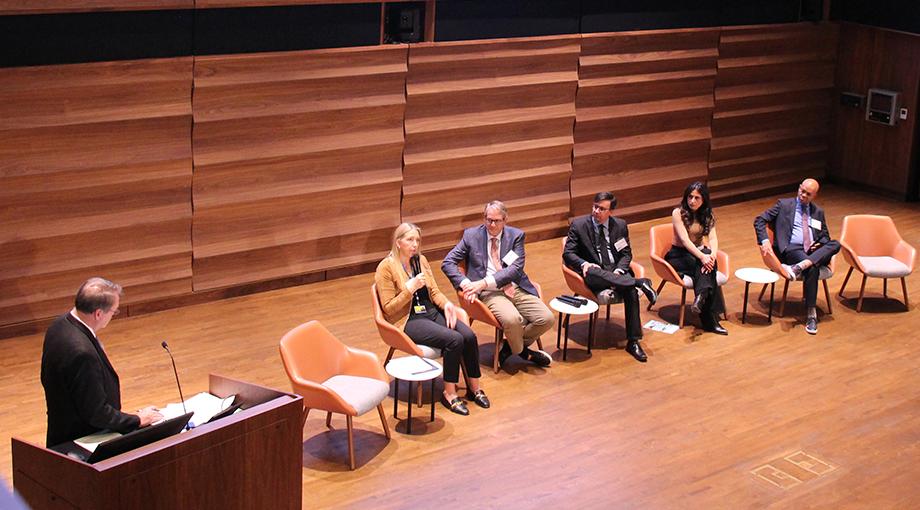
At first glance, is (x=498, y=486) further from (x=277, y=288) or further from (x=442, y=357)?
(x=277, y=288)

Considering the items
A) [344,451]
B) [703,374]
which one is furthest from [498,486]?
[703,374]

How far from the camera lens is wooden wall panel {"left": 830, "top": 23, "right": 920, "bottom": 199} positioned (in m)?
13.1

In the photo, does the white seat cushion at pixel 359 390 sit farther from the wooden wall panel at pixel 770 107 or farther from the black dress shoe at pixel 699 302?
the wooden wall panel at pixel 770 107

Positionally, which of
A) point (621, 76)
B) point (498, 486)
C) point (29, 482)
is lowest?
point (498, 486)

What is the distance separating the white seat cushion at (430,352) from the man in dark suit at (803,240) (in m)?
3.27

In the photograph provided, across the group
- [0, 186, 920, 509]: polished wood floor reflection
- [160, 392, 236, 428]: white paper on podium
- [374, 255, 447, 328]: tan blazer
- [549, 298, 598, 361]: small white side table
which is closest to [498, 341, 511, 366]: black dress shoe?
[0, 186, 920, 509]: polished wood floor reflection

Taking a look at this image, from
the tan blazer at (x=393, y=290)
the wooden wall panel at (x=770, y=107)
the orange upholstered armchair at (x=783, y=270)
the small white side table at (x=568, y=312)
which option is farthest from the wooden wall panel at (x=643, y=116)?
the tan blazer at (x=393, y=290)

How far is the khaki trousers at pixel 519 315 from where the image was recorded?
8.14m

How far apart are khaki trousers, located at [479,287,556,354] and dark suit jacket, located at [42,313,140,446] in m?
3.36

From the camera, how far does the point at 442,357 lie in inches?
303

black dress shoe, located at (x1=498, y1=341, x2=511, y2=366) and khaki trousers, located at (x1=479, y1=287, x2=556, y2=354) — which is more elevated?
khaki trousers, located at (x1=479, y1=287, x2=556, y2=354)

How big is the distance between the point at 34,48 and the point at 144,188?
1.34m

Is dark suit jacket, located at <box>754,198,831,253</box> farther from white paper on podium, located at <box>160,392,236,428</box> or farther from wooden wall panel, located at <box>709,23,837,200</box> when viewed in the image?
white paper on podium, located at <box>160,392,236,428</box>

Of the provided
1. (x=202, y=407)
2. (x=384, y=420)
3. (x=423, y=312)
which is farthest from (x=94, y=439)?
(x=423, y=312)
